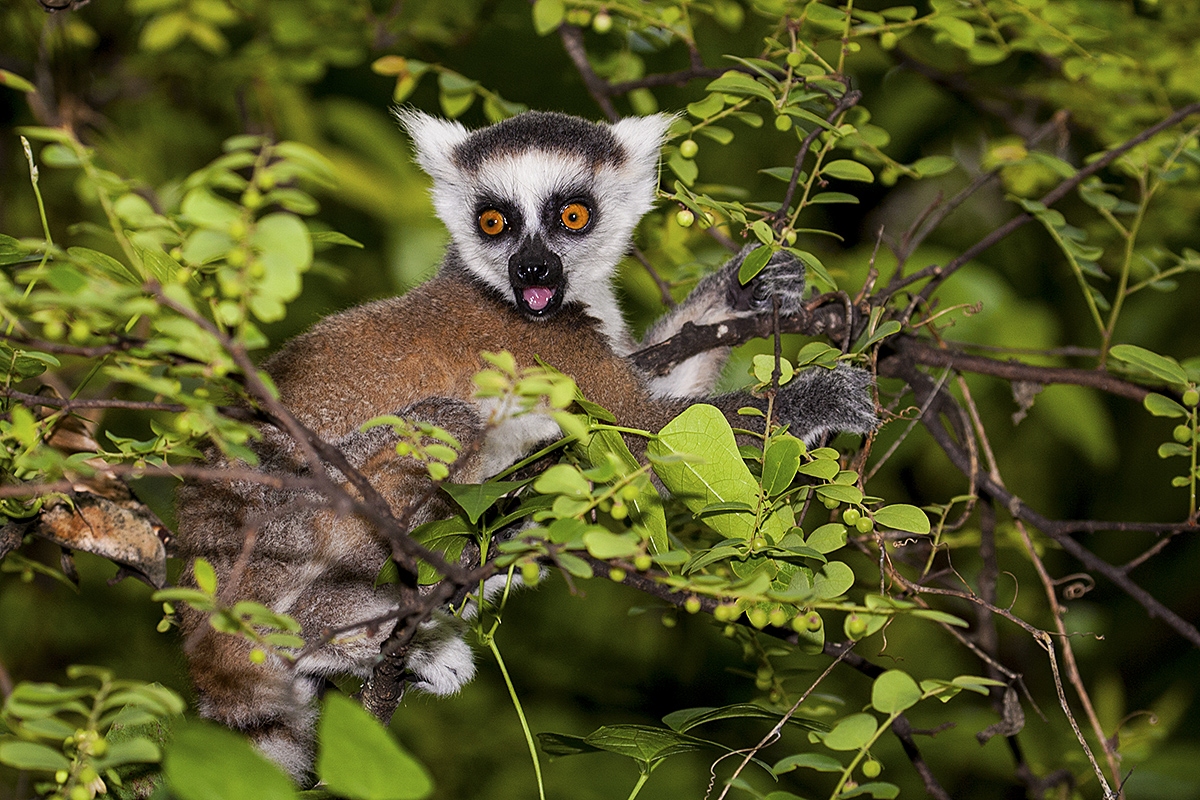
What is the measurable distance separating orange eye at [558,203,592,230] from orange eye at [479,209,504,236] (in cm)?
22

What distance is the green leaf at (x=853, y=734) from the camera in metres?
1.64

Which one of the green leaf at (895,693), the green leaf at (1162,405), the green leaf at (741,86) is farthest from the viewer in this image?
the green leaf at (1162,405)

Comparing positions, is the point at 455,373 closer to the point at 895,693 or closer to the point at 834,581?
the point at 834,581

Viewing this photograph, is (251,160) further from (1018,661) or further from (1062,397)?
(1018,661)

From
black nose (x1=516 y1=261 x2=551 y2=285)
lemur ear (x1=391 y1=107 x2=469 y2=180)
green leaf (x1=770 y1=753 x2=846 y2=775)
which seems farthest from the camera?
lemur ear (x1=391 y1=107 x2=469 y2=180)

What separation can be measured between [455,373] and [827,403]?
121cm

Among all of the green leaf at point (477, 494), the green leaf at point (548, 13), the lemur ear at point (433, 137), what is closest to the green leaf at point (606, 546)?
the green leaf at point (477, 494)

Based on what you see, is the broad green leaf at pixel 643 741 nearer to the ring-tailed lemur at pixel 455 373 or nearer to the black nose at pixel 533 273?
the ring-tailed lemur at pixel 455 373

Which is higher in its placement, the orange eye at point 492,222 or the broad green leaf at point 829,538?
the orange eye at point 492,222

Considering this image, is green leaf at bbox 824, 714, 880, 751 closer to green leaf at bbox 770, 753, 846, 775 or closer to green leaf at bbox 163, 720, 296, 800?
green leaf at bbox 770, 753, 846, 775

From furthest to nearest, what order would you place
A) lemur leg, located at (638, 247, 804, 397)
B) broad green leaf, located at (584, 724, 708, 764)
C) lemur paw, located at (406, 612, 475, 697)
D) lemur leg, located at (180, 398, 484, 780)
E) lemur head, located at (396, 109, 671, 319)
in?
lemur head, located at (396, 109, 671, 319), lemur leg, located at (638, 247, 804, 397), lemur paw, located at (406, 612, 475, 697), lemur leg, located at (180, 398, 484, 780), broad green leaf, located at (584, 724, 708, 764)

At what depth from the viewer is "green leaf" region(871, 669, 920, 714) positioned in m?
1.60

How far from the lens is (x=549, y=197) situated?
373 cm

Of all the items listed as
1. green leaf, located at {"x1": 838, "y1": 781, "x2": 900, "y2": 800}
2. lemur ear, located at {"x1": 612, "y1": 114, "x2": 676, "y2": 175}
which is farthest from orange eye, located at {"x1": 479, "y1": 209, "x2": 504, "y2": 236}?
green leaf, located at {"x1": 838, "y1": 781, "x2": 900, "y2": 800}
